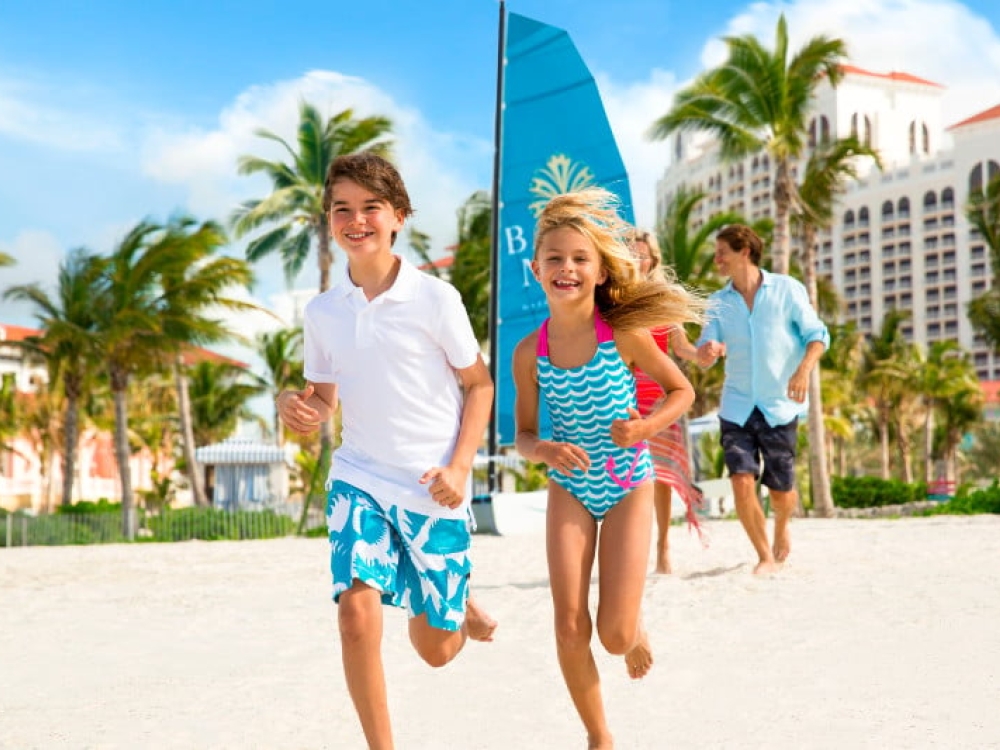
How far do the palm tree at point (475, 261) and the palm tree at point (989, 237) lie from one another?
11.9m

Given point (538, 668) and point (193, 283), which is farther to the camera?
point (193, 283)

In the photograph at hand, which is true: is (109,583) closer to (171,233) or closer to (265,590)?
(265,590)

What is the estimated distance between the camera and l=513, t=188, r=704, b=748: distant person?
3.06 metres

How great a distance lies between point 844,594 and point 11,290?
26.9 meters

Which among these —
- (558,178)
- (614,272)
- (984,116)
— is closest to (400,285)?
(614,272)

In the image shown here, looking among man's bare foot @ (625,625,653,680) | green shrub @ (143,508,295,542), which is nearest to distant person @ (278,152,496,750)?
man's bare foot @ (625,625,653,680)

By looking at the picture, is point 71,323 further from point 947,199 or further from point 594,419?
point 947,199

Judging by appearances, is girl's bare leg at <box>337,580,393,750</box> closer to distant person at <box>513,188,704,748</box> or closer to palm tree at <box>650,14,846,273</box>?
distant person at <box>513,188,704,748</box>

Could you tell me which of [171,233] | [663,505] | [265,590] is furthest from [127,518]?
[663,505]

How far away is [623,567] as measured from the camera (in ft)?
10.2

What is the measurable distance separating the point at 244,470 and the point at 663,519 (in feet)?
103

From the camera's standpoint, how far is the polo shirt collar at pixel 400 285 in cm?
304

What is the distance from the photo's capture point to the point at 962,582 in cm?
663

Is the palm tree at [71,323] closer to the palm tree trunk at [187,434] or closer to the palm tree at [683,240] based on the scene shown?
the palm tree trunk at [187,434]
